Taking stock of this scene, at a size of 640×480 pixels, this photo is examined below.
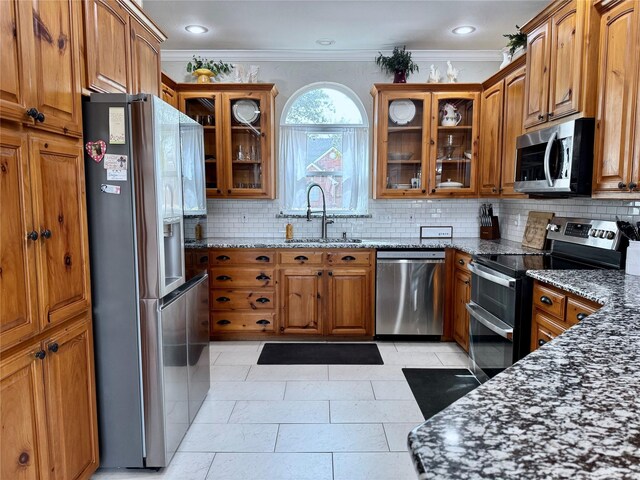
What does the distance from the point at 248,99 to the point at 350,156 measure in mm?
1225

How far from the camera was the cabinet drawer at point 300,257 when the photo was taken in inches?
151

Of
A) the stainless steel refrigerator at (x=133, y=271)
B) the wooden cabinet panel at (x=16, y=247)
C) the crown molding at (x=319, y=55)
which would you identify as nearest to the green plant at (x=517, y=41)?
the crown molding at (x=319, y=55)

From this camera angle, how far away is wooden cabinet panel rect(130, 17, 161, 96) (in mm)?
2322

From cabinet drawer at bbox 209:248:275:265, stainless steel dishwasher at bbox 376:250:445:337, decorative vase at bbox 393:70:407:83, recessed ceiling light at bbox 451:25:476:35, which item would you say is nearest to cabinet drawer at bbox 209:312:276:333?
cabinet drawer at bbox 209:248:275:265

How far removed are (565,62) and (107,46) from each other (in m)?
2.65

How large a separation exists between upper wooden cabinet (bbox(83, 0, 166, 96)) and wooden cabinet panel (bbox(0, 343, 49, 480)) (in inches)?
47.5

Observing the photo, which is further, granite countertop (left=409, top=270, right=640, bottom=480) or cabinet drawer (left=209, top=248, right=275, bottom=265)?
cabinet drawer (left=209, top=248, right=275, bottom=265)

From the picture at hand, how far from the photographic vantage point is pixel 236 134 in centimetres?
416

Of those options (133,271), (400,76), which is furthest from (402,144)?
(133,271)

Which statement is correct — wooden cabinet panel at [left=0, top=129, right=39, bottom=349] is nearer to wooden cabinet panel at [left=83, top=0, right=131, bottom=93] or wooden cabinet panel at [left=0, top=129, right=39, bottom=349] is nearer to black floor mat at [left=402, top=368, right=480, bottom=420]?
wooden cabinet panel at [left=83, top=0, right=131, bottom=93]

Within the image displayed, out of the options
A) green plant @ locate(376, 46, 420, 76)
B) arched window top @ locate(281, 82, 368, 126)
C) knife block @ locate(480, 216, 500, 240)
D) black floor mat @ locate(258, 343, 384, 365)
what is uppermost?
green plant @ locate(376, 46, 420, 76)

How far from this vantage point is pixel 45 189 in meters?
1.54

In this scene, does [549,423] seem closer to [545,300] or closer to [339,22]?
[545,300]

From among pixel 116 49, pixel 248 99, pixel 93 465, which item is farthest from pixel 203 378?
pixel 248 99
